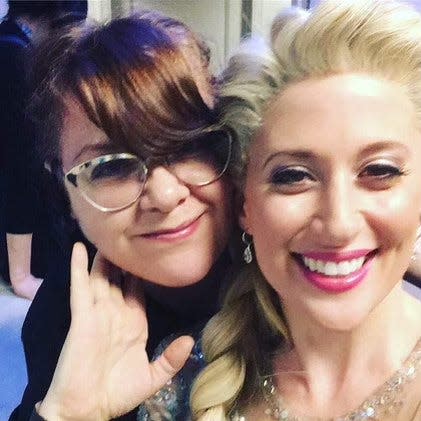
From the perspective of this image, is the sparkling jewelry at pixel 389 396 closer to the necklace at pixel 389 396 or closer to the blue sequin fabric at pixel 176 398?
the necklace at pixel 389 396

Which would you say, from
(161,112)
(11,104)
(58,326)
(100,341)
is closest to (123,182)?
(161,112)

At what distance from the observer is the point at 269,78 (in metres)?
1.00

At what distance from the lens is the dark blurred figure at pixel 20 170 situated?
2254 millimetres

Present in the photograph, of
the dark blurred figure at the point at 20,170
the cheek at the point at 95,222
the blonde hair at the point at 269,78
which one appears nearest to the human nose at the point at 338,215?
the blonde hair at the point at 269,78

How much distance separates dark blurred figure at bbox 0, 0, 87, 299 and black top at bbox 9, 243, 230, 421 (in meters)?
0.66

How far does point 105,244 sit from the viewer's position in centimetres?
117

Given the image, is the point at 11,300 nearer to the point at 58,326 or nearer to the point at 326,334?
the point at 58,326

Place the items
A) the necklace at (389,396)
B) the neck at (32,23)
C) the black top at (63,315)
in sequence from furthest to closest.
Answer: the neck at (32,23), the black top at (63,315), the necklace at (389,396)

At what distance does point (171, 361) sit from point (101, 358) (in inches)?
4.4

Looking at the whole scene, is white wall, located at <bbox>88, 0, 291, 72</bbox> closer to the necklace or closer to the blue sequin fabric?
the blue sequin fabric

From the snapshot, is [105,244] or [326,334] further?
[105,244]

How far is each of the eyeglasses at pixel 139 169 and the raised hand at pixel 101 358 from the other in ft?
0.45

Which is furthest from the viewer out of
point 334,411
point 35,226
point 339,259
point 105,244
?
point 35,226

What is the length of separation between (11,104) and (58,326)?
1127 mm
